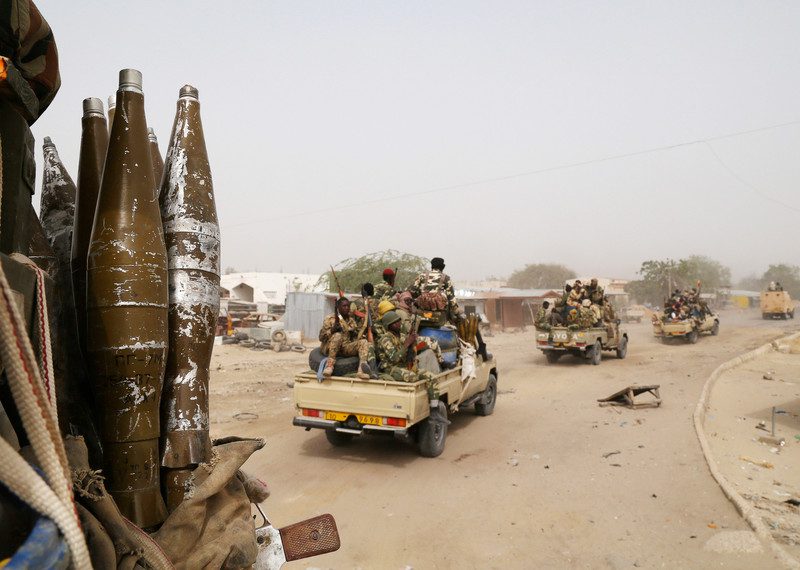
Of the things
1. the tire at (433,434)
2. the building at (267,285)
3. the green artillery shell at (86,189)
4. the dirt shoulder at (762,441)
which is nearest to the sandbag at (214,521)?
the green artillery shell at (86,189)

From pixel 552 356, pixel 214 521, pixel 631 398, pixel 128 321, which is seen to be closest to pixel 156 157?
pixel 128 321

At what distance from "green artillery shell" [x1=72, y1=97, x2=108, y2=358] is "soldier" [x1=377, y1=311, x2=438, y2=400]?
551cm

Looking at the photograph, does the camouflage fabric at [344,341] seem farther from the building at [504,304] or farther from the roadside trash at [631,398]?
the building at [504,304]

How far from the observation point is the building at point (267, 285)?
5006 cm

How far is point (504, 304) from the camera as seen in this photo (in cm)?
3738

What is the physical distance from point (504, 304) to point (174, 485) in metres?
36.6

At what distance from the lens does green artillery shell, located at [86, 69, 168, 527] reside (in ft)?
4.54

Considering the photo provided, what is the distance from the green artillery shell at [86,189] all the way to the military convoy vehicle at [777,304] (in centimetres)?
4394

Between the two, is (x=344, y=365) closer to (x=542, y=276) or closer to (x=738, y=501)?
(x=738, y=501)

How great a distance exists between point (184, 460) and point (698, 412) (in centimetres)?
926

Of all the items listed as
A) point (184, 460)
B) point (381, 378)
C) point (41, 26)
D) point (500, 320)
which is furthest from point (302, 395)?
point (500, 320)

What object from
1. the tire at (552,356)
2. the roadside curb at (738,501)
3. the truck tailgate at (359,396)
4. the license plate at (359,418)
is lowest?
the roadside curb at (738,501)

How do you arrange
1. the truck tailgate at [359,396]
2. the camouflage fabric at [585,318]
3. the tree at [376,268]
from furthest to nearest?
1. the tree at [376,268]
2. the camouflage fabric at [585,318]
3. the truck tailgate at [359,396]

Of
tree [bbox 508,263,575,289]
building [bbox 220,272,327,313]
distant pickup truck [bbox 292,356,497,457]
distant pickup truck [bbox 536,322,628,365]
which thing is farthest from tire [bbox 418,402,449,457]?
tree [bbox 508,263,575,289]
